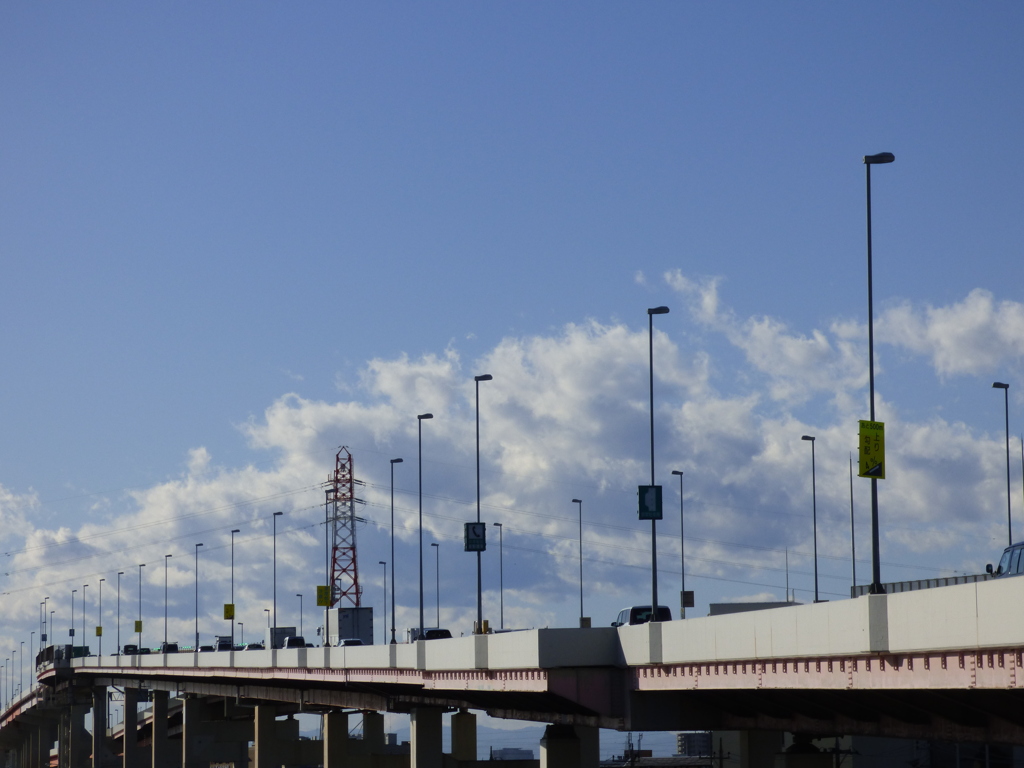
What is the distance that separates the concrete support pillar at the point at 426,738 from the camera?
68.8 metres

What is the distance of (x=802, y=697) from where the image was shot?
38.3m

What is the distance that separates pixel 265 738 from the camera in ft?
345

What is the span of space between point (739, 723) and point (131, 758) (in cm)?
10178

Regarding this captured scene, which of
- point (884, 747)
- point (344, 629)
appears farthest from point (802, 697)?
point (344, 629)

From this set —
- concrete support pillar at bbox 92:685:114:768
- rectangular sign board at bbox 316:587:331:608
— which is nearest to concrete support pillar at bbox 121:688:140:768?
concrete support pillar at bbox 92:685:114:768

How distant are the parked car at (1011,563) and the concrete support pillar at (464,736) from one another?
46709mm

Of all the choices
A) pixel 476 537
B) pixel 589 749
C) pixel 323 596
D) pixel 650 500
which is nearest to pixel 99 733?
pixel 323 596

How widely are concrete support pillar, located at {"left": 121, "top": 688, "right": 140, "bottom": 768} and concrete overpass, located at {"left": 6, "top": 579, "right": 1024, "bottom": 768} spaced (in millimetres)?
58307

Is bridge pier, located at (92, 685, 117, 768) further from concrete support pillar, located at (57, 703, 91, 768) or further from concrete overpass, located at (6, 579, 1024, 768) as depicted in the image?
concrete overpass, located at (6, 579, 1024, 768)

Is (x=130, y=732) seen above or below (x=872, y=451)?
below

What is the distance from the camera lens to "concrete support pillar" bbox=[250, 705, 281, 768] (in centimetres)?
10362

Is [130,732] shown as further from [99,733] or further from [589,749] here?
[589,749]

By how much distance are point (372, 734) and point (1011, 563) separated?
55446 millimetres

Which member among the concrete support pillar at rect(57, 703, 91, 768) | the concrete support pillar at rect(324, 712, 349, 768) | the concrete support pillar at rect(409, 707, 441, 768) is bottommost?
the concrete support pillar at rect(57, 703, 91, 768)
